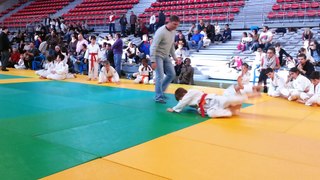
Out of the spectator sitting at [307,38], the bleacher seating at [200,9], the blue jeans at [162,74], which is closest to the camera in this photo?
the blue jeans at [162,74]

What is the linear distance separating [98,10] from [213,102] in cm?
2366

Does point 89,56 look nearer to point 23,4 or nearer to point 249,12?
point 249,12

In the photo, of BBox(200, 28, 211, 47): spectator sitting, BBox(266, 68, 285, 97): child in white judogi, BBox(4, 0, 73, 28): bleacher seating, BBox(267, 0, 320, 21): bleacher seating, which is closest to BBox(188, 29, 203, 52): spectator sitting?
BBox(200, 28, 211, 47): spectator sitting

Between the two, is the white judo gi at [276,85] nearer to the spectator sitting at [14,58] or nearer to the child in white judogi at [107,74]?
the child in white judogi at [107,74]

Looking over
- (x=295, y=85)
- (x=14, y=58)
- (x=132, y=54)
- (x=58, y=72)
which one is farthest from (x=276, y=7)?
(x=14, y=58)

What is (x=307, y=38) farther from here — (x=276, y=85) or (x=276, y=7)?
(x=276, y=85)

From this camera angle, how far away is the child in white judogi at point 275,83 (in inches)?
338

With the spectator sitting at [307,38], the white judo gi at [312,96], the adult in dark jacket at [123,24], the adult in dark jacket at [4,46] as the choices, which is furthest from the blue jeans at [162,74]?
the adult in dark jacket at [123,24]

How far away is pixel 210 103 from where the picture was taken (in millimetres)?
5770

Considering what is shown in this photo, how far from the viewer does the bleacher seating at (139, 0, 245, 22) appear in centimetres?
1972

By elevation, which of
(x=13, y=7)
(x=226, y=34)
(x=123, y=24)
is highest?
(x=13, y=7)

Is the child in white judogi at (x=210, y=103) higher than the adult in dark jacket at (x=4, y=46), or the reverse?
the adult in dark jacket at (x=4, y=46)

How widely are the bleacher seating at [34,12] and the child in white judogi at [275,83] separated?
25378 millimetres

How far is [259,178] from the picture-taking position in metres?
2.97
